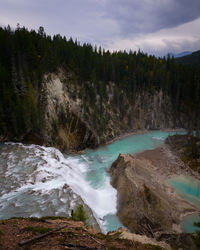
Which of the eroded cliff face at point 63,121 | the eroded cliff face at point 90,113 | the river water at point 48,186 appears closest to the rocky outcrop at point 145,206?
the river water at point 48,186

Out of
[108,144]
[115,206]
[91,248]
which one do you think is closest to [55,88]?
[108,144]

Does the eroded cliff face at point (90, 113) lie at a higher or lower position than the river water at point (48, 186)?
higher

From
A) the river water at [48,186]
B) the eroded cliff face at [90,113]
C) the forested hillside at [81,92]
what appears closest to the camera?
the river water at [48,186]

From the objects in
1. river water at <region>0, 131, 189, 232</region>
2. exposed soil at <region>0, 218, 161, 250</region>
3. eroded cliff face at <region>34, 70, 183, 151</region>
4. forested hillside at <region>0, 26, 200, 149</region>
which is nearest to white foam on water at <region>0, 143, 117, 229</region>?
river water at <region>0, 131, 189, 232</region>

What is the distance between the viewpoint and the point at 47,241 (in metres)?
6.02

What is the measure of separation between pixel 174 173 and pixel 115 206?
12.9 m

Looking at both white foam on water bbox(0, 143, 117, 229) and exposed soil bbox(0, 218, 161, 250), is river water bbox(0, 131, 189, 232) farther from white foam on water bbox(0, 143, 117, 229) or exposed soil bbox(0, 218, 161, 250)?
exposed soil bbox(0, 218, 161, 250)

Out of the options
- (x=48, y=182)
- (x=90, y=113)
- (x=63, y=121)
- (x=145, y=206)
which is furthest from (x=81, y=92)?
(x=145, y=206)

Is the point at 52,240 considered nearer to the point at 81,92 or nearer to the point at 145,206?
the point at 145,206

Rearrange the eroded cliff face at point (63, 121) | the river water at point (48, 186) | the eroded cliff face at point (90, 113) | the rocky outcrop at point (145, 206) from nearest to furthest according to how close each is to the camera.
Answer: the river water at point (48, 186) < the rocky outcrop at point (145, 206) < the eroded cliff face at point (63, 121) < the eroded cliff face at point (90, 113)

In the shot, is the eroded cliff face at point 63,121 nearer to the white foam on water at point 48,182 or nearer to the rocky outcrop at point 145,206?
the white foam on water at point 48,182

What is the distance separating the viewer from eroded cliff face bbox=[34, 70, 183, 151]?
30.6 meters

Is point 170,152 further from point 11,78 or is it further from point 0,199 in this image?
point 11,78

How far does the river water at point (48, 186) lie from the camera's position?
1221 centimetres
